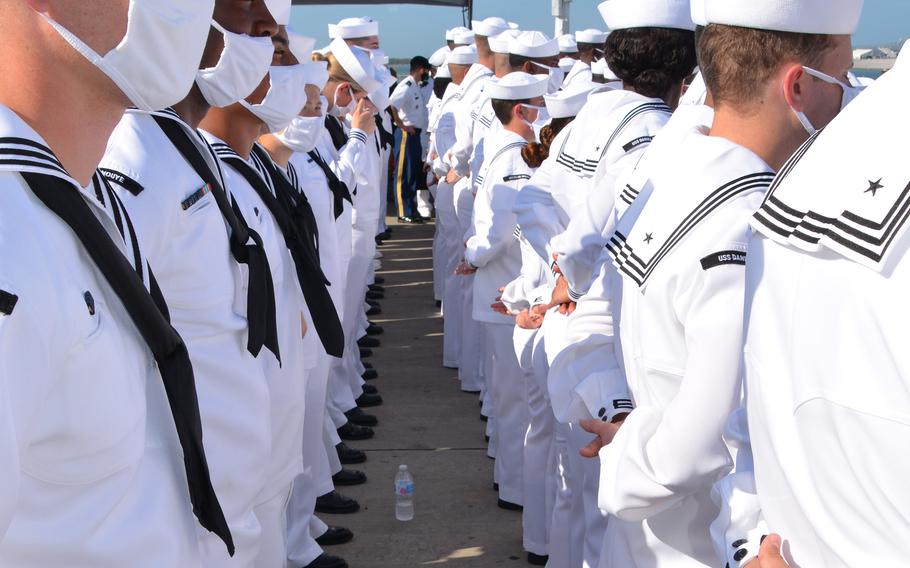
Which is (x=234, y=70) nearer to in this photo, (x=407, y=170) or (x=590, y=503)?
(x=590, y=503)

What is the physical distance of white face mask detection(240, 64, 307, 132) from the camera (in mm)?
3834

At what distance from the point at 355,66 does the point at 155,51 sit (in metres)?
5.35

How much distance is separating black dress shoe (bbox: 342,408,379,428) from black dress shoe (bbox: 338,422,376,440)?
12 centimetres

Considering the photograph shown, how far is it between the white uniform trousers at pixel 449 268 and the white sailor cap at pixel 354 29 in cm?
151

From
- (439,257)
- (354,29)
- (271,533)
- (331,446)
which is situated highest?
(354,29)

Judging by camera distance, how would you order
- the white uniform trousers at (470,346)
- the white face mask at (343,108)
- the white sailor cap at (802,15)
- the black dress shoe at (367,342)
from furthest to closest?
the black dress shoe at (367,342) < the white uniform trousers at (470,346) < the white face mask at (343,108) < the white sailor cap at (802,15)

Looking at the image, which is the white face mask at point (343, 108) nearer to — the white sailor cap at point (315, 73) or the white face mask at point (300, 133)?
the white sailor cap at point (315, 73)

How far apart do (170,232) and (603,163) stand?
6.22ft

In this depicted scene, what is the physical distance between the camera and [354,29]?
28.9 feet

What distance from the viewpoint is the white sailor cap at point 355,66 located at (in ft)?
23.2

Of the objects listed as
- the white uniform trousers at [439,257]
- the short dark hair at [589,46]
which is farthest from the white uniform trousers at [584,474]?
the short dark hair at [589,46]

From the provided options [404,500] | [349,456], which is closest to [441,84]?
[349,456]

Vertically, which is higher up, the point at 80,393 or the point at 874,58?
the point at 874,58

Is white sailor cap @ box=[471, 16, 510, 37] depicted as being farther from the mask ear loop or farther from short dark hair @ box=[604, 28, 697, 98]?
the mask ear loop
